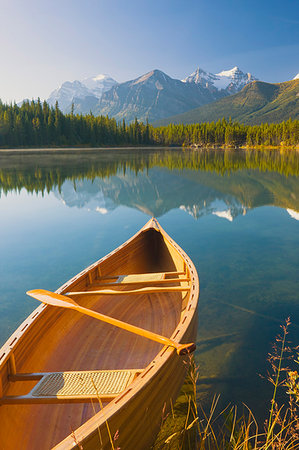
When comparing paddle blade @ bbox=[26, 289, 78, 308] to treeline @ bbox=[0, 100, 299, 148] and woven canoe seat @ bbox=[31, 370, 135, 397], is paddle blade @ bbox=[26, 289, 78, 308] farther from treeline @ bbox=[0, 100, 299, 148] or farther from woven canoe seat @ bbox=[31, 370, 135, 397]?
treeline @ bbox=[0, 100, 299, 148]

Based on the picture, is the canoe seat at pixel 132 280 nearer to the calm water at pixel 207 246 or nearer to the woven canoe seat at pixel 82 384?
the calm water at pixel 207 246

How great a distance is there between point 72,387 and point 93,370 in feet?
2.39

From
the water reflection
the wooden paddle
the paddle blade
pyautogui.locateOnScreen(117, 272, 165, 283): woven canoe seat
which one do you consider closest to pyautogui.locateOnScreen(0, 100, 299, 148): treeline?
the water reflection

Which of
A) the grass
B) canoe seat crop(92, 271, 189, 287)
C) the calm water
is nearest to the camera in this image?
the grass

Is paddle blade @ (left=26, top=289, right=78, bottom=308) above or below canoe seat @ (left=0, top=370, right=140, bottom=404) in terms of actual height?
above

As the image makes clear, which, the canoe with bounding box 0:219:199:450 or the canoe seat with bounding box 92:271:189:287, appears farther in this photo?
the canoe seat with bounding box 92:271:189:287

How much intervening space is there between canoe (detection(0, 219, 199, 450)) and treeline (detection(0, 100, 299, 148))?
320ft

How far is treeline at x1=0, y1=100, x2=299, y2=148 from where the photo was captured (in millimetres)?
91312

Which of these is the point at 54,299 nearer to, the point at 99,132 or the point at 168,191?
the point at 168,191

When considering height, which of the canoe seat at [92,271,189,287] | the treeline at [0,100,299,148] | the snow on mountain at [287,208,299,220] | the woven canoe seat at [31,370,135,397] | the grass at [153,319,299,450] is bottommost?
the grass at [153,319,299,450]

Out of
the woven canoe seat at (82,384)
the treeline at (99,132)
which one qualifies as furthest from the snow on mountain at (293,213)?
the treeline at (99,132)

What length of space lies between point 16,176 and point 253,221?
24.1 metres

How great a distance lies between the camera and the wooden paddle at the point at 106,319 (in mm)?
2875

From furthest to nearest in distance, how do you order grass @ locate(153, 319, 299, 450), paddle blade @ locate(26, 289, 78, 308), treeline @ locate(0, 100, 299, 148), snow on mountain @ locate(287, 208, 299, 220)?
1. treeline @ locate(0, 100, 299, 148)
2. snow on mountain @ locate(287, 208, 299, 220)
3. paddle blade @ locate(26, 289, 78, 308)
4. grass @ locate(153, 319, 299, 450)
